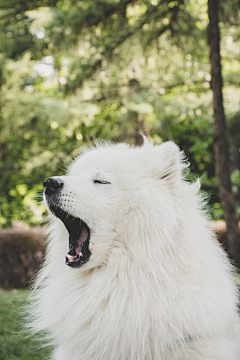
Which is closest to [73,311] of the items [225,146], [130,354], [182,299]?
[130,354]

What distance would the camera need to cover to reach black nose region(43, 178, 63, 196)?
233 cm

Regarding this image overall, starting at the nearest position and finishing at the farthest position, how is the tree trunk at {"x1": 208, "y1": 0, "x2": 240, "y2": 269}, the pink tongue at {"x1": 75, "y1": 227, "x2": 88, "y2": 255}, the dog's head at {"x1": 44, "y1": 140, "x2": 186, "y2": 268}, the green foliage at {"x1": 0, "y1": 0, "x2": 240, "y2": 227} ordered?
the dog's head at {"x1": 44, "y1": 140, "x2": 186, "y2": 268}
the pink tongue at {"x1": 75, "y1": 227, "x2": 88, "y2": 255}
the tree trunk at {"x1": 208, "y1": 0, "x2": 240, "y2": 269}
the green foliage at {"x1": 0, "y1": 0, "x2": 240, "y2": 227}

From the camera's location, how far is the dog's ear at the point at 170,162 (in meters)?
2.46

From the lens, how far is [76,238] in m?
2.53

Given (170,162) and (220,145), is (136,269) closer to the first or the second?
(170,162)

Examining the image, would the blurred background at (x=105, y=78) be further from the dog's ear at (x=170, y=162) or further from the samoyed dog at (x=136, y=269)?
the dog's ear at (x=170, y=162)

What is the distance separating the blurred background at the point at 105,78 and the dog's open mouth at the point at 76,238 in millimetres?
4525

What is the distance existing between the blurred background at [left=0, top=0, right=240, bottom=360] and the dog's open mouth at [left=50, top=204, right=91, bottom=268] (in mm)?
4525

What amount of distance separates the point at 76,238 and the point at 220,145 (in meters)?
5.30

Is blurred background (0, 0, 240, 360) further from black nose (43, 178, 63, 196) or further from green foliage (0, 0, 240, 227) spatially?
black nose (43, 178, 63, 196)

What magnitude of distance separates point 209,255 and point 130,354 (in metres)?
0.81

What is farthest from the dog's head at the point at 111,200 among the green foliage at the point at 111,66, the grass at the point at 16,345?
the green foliage at the point at 111,66

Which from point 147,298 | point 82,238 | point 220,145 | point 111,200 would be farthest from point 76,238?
point 220,145

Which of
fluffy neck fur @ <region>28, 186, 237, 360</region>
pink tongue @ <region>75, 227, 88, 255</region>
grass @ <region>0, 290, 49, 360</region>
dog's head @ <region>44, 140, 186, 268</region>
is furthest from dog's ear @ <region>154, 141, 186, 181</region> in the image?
grass @ <region>0, 290, 49, 360</region>
